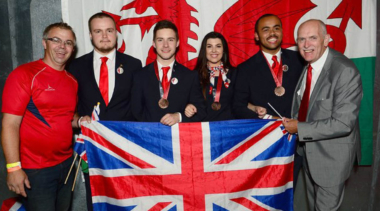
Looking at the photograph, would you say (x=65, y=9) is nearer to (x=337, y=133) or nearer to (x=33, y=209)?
(x=33, y=209)

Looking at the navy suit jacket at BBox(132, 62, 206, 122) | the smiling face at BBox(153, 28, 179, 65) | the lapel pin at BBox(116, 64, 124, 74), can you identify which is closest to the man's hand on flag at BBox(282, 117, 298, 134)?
the navy suit jacket at BBox(132, 62, 206, 122)


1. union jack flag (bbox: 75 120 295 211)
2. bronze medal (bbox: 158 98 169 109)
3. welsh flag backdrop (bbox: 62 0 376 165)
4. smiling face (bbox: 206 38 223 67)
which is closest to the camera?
union jack flag (bbox: 75 120 295 211)

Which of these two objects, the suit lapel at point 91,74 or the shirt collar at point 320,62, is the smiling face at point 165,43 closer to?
the suit lapel at point 91,74

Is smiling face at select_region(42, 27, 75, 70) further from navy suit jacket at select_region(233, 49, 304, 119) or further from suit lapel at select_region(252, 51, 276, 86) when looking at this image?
suit lapel at select_region(252, 51, 276, 86)

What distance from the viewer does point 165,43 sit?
3.11 meters

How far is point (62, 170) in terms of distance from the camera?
9.11 feet

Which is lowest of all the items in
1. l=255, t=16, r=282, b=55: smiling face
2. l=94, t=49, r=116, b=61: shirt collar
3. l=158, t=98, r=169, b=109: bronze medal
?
l=158, t=98, r=169, b=109: bronze medal

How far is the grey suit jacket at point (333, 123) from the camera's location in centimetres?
254

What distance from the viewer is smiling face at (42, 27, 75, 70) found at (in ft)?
8.91

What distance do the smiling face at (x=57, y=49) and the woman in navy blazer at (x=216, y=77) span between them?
56.1 inches

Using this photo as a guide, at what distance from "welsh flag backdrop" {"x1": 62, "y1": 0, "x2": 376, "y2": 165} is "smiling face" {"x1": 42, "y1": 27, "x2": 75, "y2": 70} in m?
1.12

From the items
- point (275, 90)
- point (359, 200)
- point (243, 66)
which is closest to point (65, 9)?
point (243, 66)

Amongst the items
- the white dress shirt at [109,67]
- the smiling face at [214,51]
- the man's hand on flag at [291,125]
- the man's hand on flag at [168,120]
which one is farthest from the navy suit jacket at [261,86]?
the white dress shirt at [109,67]

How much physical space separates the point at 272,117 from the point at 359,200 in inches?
85.5
